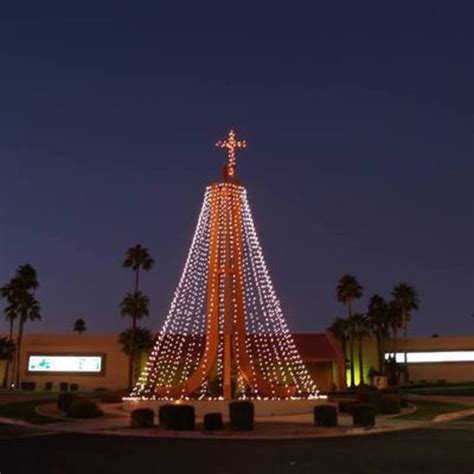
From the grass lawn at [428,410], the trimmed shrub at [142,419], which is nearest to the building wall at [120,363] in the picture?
the grass lawn at [428,410]

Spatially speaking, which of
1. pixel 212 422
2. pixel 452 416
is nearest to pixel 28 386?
pixel 452 416

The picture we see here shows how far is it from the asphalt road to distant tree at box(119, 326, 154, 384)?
42.4 meters

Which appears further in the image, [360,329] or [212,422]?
[360,329]

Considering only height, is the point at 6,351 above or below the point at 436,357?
below

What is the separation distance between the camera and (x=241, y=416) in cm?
2369

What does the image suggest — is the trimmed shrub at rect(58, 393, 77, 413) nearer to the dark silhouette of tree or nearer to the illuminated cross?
the illuminated cross

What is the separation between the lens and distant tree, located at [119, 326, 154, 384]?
65062mm

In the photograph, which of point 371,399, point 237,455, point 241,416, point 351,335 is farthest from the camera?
point 351,335

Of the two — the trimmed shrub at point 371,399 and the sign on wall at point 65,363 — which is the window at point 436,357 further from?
the trimmed shrub at point 371,399

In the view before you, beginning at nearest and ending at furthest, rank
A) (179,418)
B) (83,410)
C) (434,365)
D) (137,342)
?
(179,418), (83,410), (137,342), (434,365)

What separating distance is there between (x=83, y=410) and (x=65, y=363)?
1660 inches

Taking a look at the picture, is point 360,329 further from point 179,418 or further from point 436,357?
point 179,418

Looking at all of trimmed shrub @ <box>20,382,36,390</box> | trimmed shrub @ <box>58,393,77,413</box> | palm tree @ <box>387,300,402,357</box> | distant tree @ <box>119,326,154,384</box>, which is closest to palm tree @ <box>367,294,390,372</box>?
palm tree @ <box>387,300,402,357</box>

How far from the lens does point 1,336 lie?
72875 mm
